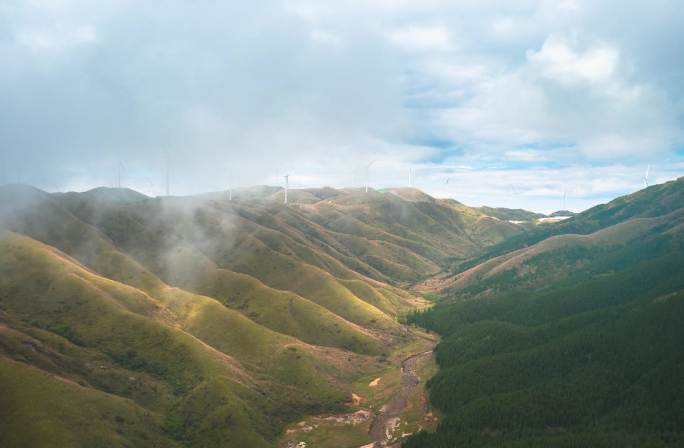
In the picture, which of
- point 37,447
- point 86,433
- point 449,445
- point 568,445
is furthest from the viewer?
point 449,445

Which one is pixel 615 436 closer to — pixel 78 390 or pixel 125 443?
pixel 125 443

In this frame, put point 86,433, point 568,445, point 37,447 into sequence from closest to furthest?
A: point 37,447 → point 86,433 → point 568,445

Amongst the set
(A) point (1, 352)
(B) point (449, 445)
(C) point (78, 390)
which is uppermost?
(A) point (1, 352)

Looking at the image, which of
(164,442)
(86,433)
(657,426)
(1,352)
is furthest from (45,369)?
(657,426)

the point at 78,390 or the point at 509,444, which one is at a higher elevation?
the point at 78,390

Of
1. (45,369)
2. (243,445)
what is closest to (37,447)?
(45,369)

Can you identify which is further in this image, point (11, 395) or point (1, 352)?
point (1, 352)

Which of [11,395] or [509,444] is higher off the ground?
[11,395]

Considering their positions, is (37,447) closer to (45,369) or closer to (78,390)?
(78,390)

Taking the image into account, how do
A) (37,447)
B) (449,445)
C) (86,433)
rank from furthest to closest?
(449,445)
(86,433)
(37,447)
